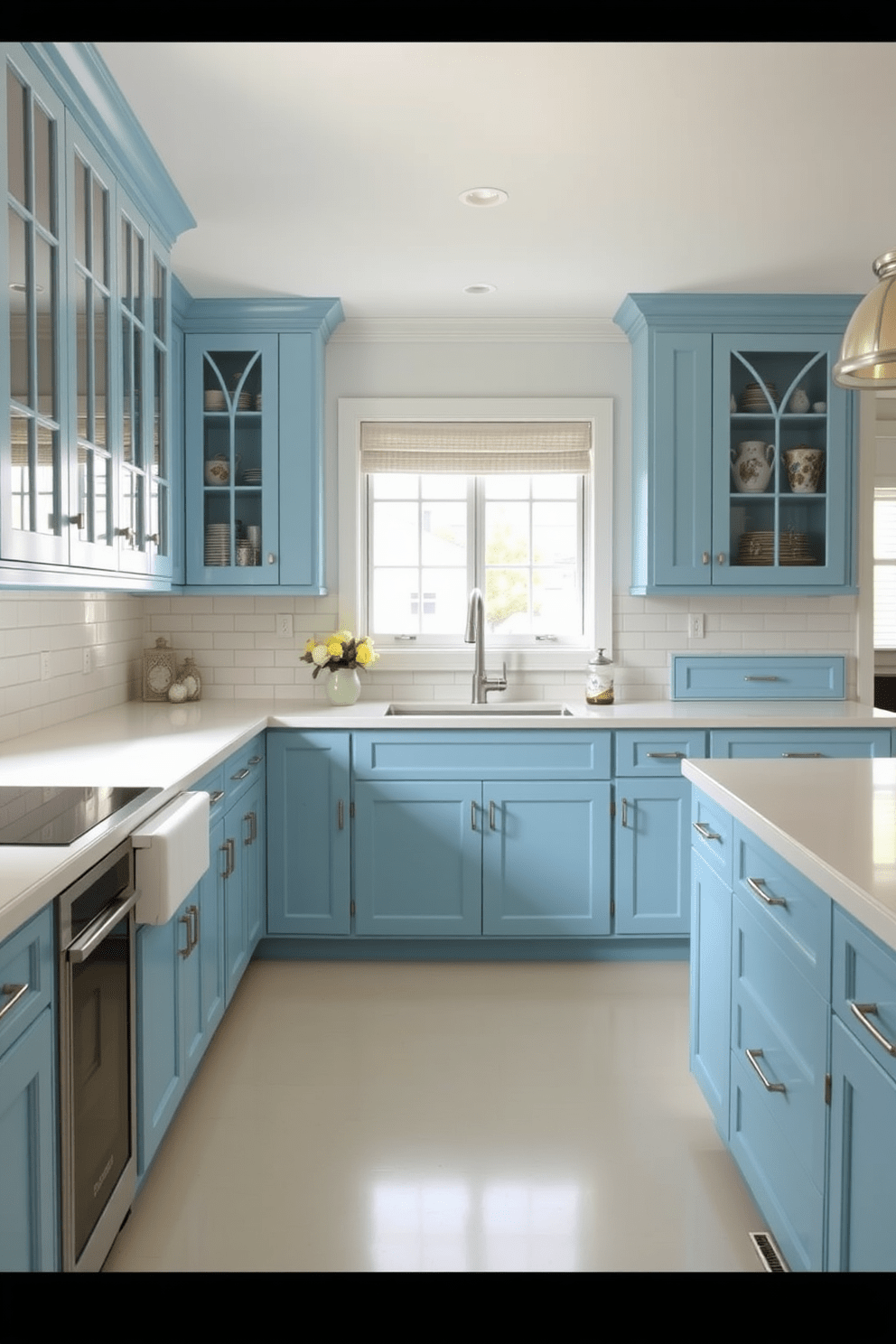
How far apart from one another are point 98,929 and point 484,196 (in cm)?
233

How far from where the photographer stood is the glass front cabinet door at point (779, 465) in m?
4.23

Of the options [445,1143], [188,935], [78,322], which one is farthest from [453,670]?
[78,322]

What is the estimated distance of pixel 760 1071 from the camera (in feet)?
6.93

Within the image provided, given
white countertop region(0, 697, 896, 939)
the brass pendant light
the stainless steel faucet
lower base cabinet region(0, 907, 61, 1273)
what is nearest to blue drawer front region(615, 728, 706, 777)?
white countertop region(0, 697, 896, 939)

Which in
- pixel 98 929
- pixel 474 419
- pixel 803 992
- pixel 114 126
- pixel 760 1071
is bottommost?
pixel 760 1071

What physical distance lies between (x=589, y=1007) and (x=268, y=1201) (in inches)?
58.4

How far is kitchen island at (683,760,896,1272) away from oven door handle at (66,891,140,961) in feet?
3.95

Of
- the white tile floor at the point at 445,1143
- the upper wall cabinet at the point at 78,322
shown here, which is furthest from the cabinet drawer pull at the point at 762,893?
the upper wall cabinet at the point at 78,322

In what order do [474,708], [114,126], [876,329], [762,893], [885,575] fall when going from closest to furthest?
[876,329]
[762,893]
[114,126]
[474,708]
[885,575]

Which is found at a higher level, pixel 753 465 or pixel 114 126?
pixel 114 126

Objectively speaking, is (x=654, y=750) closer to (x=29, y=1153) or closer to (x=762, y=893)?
(x=762, y=893)

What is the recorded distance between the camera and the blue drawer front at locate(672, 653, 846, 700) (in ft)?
14.8

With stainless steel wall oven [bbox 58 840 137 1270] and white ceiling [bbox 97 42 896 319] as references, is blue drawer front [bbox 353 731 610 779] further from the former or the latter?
stainless steel wall oven [bbox 58 840 137 1270]
